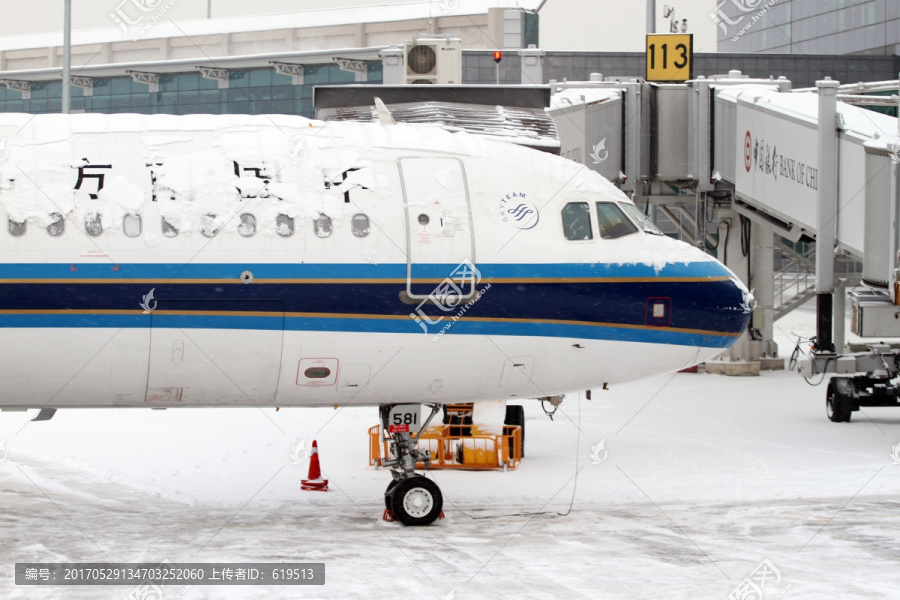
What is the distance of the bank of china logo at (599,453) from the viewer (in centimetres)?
1862

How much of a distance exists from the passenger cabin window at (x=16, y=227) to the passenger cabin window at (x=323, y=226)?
10.7ft

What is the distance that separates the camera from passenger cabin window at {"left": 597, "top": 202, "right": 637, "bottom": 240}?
45.3 feet

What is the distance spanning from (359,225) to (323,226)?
432 millimetres

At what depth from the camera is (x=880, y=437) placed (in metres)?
20.8

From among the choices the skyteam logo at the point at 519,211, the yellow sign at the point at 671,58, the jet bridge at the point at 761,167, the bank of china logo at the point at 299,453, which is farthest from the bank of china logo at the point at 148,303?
the yellow sign at the point at 671,58

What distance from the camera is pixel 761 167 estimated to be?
26.5m

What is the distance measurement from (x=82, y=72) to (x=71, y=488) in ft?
151

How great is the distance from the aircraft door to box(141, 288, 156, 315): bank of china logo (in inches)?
115

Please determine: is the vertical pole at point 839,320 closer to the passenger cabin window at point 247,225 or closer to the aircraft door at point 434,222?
the aircraft door at point 434,222

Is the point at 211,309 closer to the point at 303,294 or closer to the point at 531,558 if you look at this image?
the point at 303,294

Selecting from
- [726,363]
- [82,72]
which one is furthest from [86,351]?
[82,72]

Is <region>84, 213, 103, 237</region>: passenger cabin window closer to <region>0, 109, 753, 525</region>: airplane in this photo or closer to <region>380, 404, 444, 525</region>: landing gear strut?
<region>0, 109, 753, 525</region>: airplane

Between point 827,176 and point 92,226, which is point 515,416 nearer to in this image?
point 92,226
